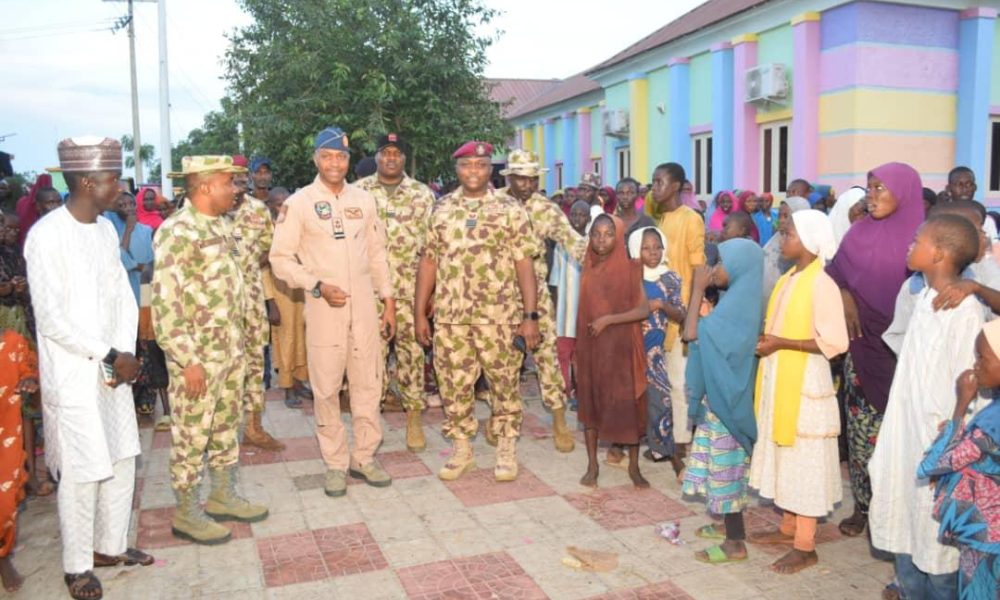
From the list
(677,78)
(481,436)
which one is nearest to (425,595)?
(481,436)

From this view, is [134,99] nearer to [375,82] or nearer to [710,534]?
[375,82]

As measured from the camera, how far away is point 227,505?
14.1ft

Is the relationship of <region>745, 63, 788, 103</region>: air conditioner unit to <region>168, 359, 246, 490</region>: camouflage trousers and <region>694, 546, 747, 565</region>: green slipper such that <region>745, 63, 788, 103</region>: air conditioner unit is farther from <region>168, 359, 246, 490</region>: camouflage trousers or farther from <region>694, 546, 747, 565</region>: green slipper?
<region>168, 359, 246, 490</region>: camouflage trousers

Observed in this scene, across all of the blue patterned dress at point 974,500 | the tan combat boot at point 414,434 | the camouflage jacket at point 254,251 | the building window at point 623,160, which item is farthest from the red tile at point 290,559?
the building window at point 623,160

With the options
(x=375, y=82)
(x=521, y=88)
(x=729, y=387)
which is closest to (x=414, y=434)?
(x=729, y=387)

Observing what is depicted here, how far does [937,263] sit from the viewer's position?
309 centimetres

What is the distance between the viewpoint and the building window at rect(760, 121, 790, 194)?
1212cm

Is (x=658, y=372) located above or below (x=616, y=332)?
below

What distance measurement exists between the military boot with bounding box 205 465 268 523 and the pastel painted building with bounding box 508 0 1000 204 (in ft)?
30.0

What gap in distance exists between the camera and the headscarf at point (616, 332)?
4.64 meters

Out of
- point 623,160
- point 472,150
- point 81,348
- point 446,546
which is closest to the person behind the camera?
point 81,348

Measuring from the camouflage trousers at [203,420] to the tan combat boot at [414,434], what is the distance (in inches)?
64.8

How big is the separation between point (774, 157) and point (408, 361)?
8.82 metres

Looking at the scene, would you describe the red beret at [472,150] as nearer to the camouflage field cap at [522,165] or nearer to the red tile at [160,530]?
the camouflage field cap at [522,165]
